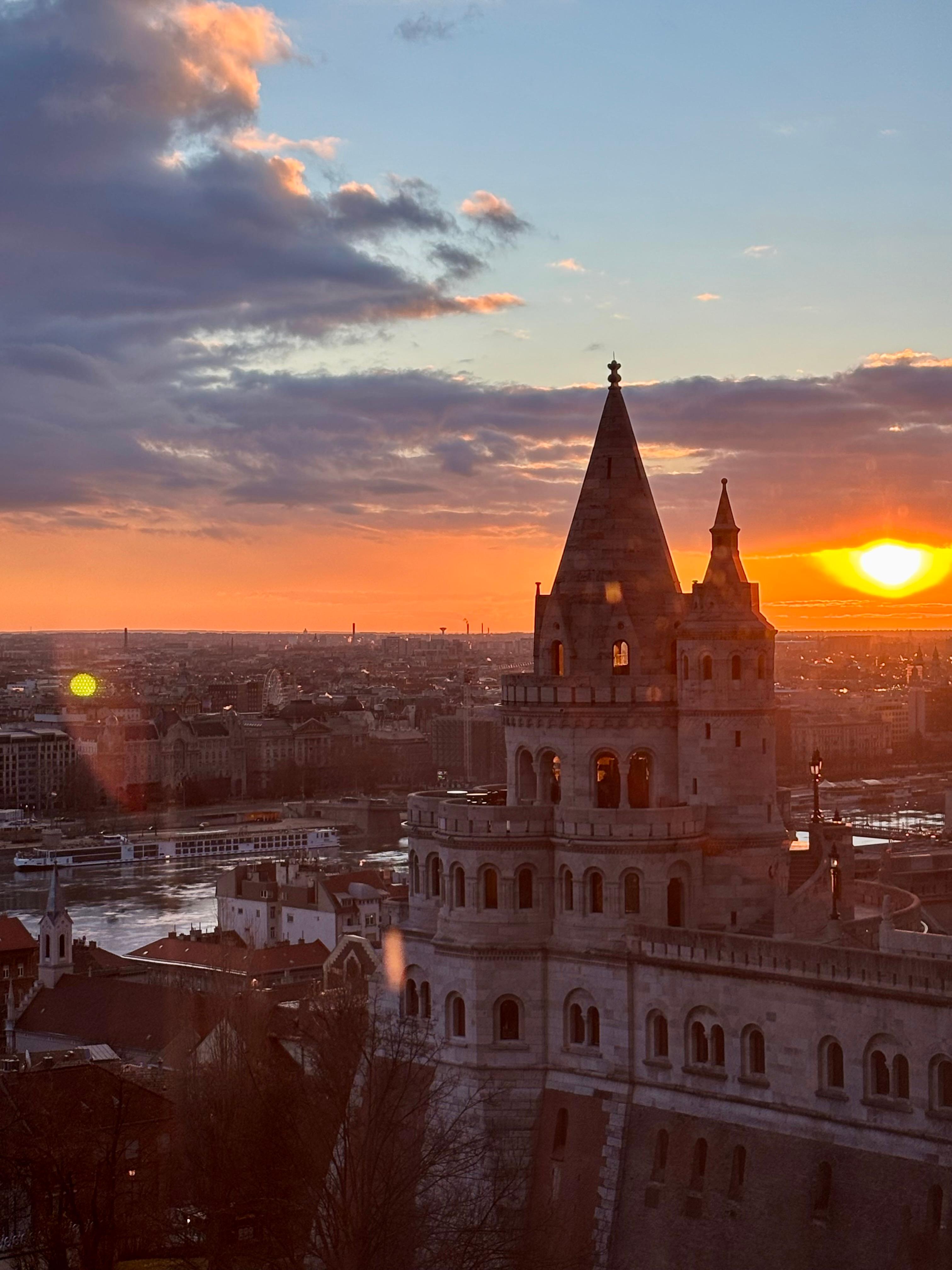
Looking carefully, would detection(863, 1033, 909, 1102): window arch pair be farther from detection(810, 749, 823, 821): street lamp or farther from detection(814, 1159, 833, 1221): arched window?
detection(810, 749, 823, 821): street lamp

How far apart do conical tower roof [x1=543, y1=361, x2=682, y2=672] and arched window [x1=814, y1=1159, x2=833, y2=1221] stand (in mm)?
9992

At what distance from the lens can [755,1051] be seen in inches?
1283

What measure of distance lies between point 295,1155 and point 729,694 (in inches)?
455

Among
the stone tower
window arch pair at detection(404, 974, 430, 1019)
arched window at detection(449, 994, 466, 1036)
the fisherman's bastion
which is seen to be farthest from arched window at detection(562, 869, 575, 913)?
the stone tower

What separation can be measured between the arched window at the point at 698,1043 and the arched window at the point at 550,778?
17.8 feet

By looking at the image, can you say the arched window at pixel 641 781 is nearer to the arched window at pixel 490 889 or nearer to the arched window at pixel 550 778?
the arched window at pixel 550 778

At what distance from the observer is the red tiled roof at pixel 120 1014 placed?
2026 inches

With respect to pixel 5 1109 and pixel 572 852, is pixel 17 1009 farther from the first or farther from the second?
pixel 572 852

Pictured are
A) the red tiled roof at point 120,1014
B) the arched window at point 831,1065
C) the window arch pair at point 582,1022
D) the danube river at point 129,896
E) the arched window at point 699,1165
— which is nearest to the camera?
the arched window at point 831,1065

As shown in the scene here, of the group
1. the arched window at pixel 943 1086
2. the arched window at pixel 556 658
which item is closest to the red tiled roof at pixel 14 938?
the arched window at pixel 556 658

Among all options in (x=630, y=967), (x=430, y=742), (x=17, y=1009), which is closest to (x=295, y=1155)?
(x=630, y=967)

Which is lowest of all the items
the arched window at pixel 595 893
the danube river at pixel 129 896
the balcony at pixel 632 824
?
the danube river at pixel 129 896

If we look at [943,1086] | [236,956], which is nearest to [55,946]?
[236,956]

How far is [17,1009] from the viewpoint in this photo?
5712 centimetres
